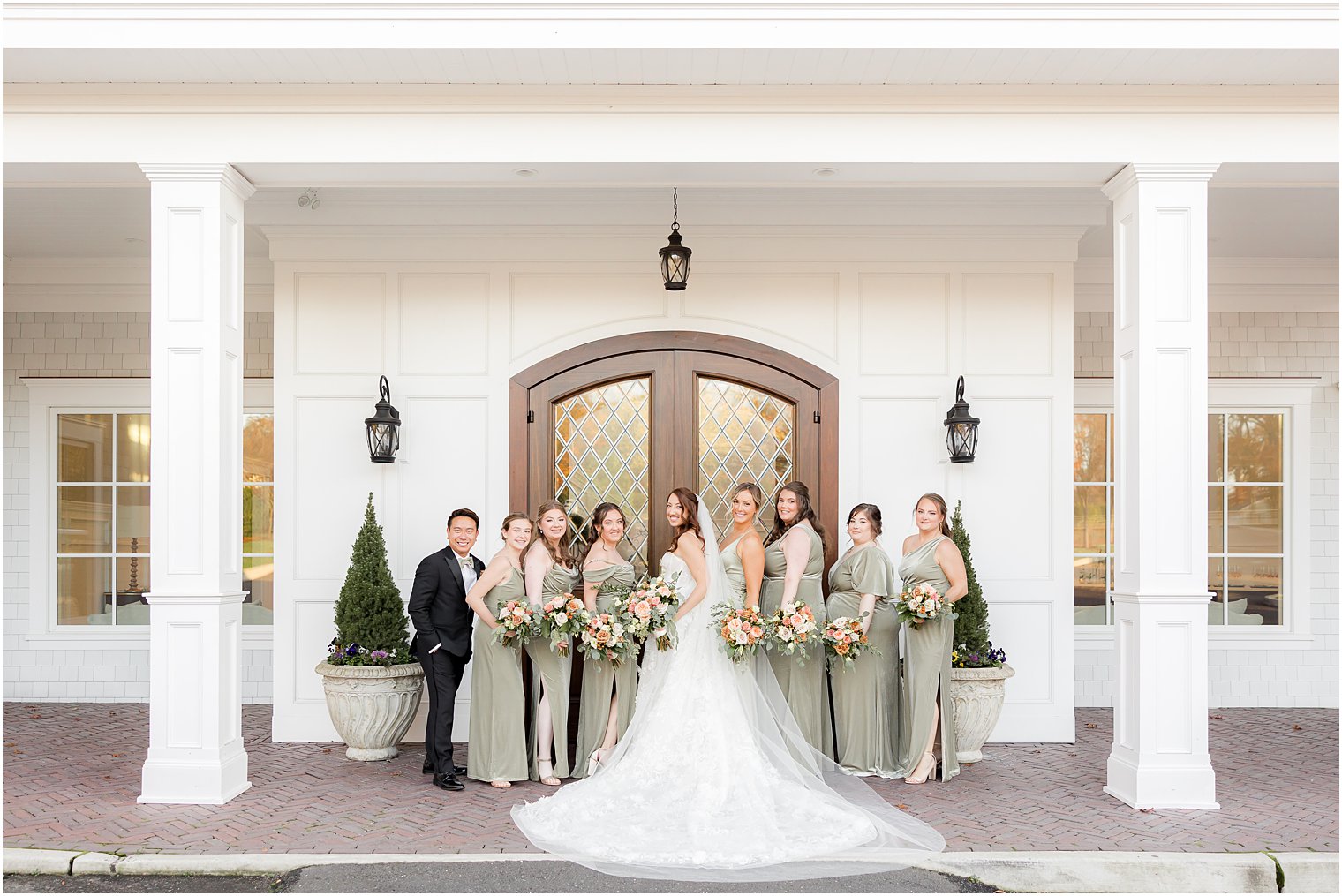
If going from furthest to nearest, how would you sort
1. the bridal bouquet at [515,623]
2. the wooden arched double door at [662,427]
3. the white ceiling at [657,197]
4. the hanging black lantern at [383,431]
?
the wooden arched double door at [662,427] → the hanging black lantern at [383,431] → the bridal bouquet at [515,623] → the white ceiling at [657,197]

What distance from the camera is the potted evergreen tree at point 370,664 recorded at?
6930 millimetres

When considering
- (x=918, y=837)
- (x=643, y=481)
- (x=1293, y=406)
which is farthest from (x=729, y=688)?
(x=1293, y=406)

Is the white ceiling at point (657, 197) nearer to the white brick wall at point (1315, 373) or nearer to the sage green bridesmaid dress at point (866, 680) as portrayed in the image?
the white brick wall at point (1315, 373)

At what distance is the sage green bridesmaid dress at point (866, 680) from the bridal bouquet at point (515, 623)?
5.89ft

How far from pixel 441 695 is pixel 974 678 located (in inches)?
126

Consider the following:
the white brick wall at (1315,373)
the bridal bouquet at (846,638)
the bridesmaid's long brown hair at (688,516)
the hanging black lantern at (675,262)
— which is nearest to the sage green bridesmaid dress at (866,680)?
the bridal bouquet at (846,638)

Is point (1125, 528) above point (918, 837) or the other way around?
above

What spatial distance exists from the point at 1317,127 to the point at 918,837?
4150 mm

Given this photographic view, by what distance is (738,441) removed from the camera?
7.65 meters

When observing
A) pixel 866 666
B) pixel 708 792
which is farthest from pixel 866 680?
pixel 708 792

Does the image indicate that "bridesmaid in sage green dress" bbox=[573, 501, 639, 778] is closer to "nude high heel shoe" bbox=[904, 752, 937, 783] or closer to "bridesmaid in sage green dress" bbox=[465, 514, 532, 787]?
"bridesmaid in sage green dress" bbox=[465, 514, 532, 787]

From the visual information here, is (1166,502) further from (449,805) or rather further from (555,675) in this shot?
(449,805)

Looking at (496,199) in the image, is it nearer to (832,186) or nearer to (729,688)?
(832,186)

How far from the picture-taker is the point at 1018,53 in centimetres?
546
